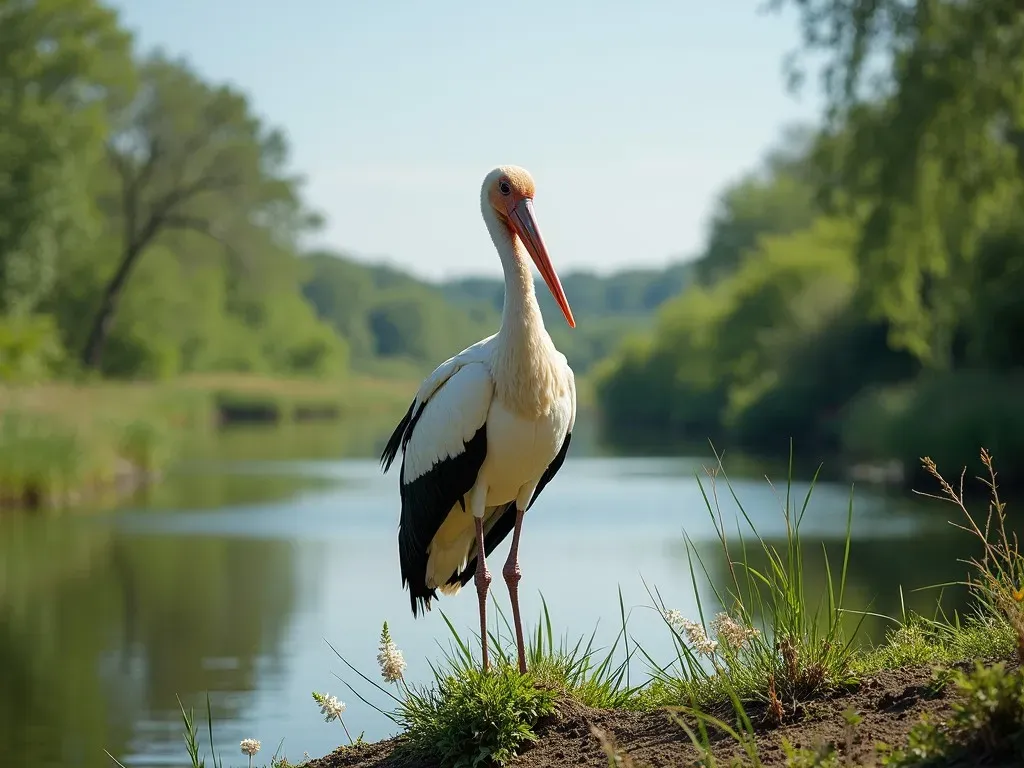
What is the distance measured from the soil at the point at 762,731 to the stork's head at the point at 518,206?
6.00 feet

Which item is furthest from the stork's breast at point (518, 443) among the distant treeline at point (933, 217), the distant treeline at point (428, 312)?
the distant treeline at point (428, 312)

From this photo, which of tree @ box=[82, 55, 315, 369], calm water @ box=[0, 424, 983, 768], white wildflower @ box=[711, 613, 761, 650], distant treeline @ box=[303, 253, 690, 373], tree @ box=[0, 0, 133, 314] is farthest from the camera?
distant treeline @ box=[303, 253, 690, 373]

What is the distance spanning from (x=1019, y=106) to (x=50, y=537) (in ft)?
50.3

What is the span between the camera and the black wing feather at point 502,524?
6664 mm

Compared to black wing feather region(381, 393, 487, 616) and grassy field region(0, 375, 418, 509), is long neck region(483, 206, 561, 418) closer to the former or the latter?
black wing feather region(381, 393, 487, 616)

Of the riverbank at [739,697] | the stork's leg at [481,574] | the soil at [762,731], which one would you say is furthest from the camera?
the stork's leg at [481,574]

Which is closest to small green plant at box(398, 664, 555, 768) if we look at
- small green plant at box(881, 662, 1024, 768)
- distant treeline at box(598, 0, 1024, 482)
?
small green plant at box(881, 662, 1024, 768)

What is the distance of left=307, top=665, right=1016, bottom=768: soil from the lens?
4629 mm

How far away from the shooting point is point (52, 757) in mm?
9531

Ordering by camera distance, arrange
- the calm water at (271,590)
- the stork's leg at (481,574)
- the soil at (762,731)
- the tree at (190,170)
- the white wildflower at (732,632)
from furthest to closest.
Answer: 1. the tree at (190,170)
2. the calm water at (271,590)
3. the stork's leg at (481,574)
4. the white wildflower at (732,632)
5. the soil at (762,731)

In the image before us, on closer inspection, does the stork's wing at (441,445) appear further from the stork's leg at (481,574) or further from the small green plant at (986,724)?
the small green plant at (986,724)

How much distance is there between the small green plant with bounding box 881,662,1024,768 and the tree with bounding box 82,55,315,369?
4563 cm

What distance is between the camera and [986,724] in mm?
4008

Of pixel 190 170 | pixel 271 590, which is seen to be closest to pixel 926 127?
pixel 271 590
